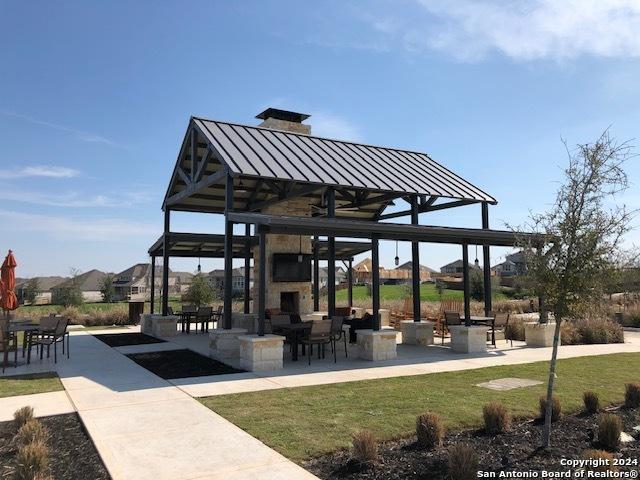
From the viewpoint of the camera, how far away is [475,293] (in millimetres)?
39688

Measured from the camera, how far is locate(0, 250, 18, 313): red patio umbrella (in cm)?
973

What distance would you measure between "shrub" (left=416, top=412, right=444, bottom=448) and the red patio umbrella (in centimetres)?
856

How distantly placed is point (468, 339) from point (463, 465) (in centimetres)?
818

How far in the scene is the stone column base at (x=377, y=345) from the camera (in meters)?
10.7

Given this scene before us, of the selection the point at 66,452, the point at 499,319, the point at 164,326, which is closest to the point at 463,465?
the point at 66,452

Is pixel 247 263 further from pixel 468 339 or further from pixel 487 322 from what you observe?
pixel 487 322

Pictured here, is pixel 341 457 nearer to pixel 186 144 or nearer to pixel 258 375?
pixel 258 375

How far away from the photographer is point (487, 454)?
475 cm

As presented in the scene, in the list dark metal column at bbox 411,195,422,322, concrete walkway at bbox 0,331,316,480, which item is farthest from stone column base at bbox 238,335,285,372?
dark metal column at bbox 411,195,422,322

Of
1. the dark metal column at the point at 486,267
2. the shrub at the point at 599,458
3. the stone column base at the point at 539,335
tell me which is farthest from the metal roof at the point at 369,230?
the shrub at the point at 599,458

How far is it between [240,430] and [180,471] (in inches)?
48.7

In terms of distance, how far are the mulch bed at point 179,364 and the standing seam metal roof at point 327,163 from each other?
4.25m

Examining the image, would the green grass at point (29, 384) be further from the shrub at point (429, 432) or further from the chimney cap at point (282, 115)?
the chimney cap at point (282, 115)

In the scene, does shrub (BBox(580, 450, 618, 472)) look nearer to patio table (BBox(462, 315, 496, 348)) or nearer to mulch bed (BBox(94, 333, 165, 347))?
patio table (BBox(462, 315, 496, 348))
